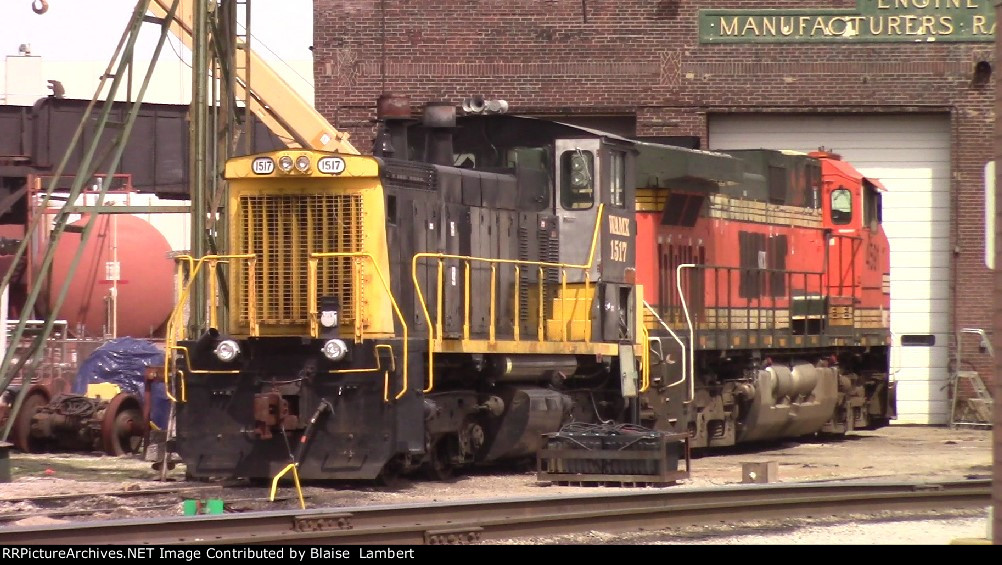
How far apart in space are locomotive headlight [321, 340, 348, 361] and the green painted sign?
13803 mm

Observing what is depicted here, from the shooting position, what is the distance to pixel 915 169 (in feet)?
80.9

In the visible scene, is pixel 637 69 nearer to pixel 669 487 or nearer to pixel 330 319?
pixel 669 487

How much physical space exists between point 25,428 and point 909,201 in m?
15.3

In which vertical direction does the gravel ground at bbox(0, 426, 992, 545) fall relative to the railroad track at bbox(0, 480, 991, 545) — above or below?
below

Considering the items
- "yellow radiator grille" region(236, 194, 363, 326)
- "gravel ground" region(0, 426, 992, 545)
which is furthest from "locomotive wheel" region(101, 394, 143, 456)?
"yellow radiator grille" region(236, 194, 363, 326)

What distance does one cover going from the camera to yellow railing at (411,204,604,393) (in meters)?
12.4

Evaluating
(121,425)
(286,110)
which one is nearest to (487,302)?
(121,425)

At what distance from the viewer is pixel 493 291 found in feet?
43.8

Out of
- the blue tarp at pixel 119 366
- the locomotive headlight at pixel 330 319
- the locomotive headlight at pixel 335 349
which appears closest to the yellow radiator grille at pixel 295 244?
the locomotive headlight at pixel 330 319

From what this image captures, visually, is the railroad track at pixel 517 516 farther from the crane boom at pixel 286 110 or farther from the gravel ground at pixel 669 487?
the crane boom at pixel 286 110

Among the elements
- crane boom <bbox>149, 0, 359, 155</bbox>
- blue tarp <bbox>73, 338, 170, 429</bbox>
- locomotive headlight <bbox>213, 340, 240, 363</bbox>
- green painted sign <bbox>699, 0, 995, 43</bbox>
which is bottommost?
blue tarp <bbox>73, 338, 170, 429</bbox>

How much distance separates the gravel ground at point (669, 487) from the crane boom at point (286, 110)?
783 cm

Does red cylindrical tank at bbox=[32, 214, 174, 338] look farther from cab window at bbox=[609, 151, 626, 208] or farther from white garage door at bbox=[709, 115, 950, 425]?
cab window at bbox=[609, 151, 626, 208]
